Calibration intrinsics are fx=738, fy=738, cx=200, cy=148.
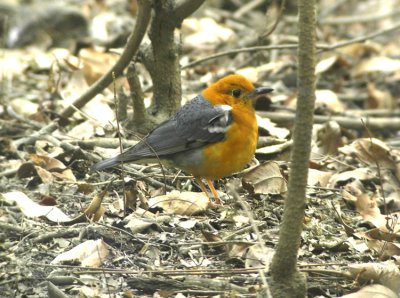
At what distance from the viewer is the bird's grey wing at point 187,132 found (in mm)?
5438

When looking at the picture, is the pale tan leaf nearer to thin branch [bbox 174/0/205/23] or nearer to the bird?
the bird

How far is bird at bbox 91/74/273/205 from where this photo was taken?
17.5 ft

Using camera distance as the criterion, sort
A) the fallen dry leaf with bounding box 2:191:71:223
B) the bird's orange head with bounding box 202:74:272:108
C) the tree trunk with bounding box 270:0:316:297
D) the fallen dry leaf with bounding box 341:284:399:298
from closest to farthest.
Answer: the tree trunk with bounding box 270:0:316:297, the fallen dry leaf with bounding box 341:284:399:298, the fallen dry leaf with bounding box 2:191:71:223, the bird's orange head with bounding box 202:74:272:108

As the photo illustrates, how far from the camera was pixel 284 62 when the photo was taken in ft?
29.7

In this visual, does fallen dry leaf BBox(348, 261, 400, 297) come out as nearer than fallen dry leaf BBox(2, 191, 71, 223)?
Yes

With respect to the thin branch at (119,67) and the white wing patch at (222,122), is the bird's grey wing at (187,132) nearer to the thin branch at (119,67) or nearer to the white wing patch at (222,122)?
the white wing patch at (222,122)

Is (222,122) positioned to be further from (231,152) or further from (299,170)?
(299,170)

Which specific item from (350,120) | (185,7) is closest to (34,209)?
(185,7)

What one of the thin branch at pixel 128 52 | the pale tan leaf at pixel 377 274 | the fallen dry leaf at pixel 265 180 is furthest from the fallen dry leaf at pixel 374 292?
the thin branch at pixel 128 52

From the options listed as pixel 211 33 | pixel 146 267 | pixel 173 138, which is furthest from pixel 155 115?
pixel 211 33

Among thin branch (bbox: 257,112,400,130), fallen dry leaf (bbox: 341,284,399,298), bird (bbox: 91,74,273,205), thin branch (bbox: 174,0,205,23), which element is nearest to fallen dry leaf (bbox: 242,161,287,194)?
bird (bbox: 91,74,273,205)

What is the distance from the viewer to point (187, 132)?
557cm

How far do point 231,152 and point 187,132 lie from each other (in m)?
0.45

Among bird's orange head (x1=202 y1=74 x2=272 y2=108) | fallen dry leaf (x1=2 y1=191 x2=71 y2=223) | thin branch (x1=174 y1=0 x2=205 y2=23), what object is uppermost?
thin branch (x1=174 y1=0 x2=205 y2=23)
